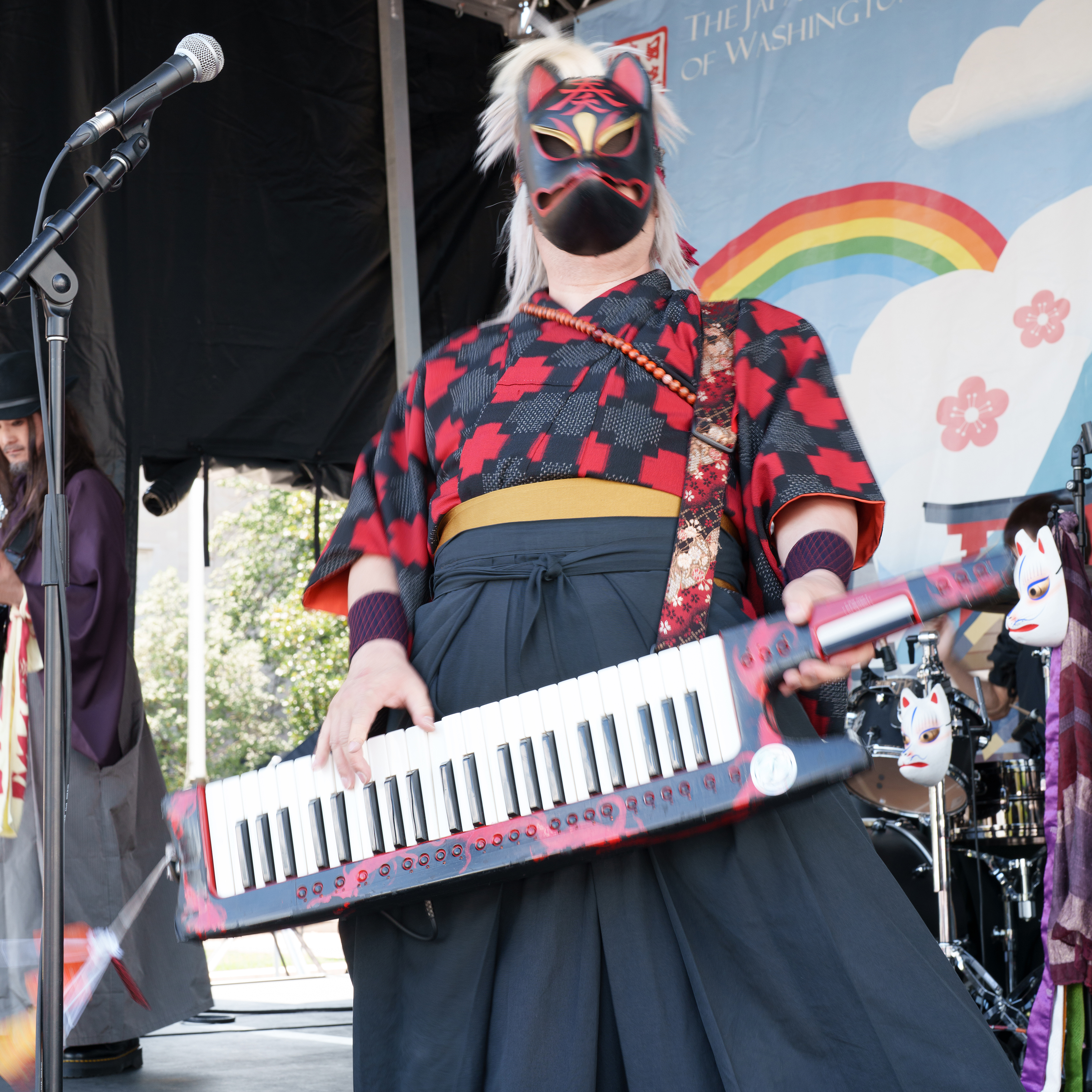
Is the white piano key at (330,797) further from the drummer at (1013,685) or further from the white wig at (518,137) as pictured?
the drummer at (1013,685)

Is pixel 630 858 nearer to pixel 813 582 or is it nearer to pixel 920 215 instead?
pixel 813 582

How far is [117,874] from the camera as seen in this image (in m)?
3.23

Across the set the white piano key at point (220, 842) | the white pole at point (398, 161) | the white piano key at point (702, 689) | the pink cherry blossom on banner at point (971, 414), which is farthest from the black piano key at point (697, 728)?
the white pole at point (398, 161)

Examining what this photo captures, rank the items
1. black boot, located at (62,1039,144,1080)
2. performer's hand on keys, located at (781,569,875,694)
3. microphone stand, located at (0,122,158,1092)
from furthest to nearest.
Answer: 1. black boot, located at (62,1039,144,1080)
2. microphone stand, located at (0,122,158,1092)
3. performer's hand on keys, located at (781,569,875,694)

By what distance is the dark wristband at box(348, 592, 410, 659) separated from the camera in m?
1.49

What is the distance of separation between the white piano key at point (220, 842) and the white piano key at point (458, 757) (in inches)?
10.1

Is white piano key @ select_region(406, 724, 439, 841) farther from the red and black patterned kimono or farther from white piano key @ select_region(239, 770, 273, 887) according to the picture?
white piano key @ select_region(239, 770, 273, 887)

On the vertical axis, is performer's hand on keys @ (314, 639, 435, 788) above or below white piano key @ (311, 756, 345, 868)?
above

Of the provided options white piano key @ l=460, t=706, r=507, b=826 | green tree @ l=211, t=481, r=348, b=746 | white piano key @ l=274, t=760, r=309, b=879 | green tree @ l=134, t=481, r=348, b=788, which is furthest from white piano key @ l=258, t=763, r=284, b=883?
green tree @ l=134, t=481, r=348, b=788

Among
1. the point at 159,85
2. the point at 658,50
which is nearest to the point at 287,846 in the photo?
the point at 159,85

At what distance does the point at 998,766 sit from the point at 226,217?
120 inches

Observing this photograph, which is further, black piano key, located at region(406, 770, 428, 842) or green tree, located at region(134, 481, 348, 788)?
green tree, located at region(134, 481, 348, 788)

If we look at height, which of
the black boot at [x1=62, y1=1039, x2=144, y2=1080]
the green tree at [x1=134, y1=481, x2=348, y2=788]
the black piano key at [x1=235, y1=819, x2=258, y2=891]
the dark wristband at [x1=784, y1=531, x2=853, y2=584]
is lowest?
the black boot at [x1=62, y1=1039, x2=144, y2=1080]

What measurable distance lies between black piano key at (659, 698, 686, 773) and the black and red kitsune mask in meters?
0.69
